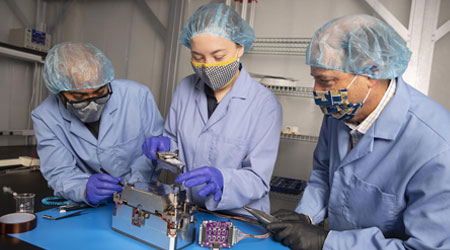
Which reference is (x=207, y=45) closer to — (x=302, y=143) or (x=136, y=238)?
(x=136, y=238)

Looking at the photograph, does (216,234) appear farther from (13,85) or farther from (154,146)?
(13,85)

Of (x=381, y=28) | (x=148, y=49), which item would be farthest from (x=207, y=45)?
(x=148, y=49)

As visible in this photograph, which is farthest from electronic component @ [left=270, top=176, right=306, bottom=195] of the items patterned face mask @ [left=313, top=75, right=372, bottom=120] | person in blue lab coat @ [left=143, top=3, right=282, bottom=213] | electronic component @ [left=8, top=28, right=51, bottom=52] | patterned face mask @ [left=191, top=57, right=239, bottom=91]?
electronic component @ [left=8, top=28, right=51, bottom=52]

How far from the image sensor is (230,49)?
1.40 m

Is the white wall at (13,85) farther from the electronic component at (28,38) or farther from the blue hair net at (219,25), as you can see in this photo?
the blue hair net at (219,25)

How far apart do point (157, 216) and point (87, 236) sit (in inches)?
9.9

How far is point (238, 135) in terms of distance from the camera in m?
1.39

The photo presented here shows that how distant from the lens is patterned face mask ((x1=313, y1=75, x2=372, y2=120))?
3.38 ft

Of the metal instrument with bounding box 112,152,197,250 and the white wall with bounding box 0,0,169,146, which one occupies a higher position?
the white wall with bounding box 0,0,169,146

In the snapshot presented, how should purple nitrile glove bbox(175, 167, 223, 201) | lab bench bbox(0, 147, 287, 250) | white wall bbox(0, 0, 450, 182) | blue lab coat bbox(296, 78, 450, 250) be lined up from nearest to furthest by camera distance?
blue lab coat bbox(296, 78, 450, 250) < lab bench bbox(0, 147, 287, 250) < purple nitrile glove bbox(175, 167, 223, 201) < white wall bbox(0, 0, 450, 182)

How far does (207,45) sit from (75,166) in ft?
2.79

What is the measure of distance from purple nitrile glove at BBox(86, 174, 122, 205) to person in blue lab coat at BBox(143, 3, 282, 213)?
0.66 ft

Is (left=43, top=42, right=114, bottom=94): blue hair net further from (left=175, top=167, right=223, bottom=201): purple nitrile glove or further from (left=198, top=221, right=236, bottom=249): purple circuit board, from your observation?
(left=198, top=221, right=236, bottom=249): purple circuit board

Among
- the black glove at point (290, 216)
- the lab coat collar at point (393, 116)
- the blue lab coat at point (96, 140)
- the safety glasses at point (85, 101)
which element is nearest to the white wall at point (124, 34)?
the blue lab coat at point (96, 140)
